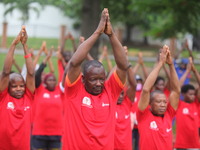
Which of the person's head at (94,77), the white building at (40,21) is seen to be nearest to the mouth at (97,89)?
the person's head at (94,77)

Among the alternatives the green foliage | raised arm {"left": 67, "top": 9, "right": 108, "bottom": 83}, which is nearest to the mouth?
raised arm {"left": 67, "top": 9, "right": 108, "bottom": 83}

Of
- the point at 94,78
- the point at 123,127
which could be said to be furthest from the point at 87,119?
the point at 123,127

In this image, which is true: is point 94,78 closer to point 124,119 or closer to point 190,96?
point 124,119

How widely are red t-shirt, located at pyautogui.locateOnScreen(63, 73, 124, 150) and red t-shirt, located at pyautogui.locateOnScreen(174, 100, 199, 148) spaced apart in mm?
2429

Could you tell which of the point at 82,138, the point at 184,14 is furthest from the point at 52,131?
the point at 184,14

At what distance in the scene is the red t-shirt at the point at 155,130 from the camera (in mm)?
4188

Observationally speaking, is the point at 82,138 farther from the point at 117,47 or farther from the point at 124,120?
the point at 124,120

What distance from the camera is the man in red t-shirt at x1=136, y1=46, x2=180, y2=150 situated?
164 inches

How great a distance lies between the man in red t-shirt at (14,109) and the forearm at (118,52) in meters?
1.26

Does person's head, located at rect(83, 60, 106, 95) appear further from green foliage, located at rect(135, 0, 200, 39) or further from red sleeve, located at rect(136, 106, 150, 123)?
green foliage, located at rect(135, 0, 200, 39)

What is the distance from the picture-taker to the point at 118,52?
11.0ft

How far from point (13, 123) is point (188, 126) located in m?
2.91

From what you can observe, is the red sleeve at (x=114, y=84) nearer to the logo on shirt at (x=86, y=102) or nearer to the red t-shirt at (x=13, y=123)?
the logo on shirt at (x=86, y=102)

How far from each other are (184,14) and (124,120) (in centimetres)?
590
